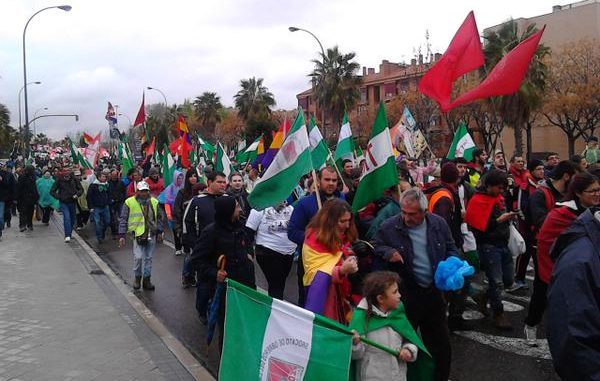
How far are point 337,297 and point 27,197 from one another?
1418 cm

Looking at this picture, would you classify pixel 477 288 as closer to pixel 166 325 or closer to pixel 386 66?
pixel 166 325

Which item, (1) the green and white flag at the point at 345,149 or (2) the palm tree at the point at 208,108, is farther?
(2) the palm tree at the point at 208,108

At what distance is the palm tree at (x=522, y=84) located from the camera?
1198 inches

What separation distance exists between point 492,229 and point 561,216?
1679 mm

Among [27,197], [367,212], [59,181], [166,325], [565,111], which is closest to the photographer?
[367,212]

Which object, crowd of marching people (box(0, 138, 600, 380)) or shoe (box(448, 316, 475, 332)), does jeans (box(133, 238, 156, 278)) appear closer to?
crowd of marching people (box(0, 138, 600, 380))

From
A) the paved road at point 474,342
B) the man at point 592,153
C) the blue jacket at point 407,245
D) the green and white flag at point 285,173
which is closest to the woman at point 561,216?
the paved road at point 474,342

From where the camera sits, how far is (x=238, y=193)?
8.60 metres

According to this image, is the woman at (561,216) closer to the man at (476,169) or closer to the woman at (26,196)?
the man at (476,169)

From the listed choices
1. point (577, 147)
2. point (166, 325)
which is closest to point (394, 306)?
point (166, 325)

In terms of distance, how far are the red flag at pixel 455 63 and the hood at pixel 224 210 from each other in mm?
3917

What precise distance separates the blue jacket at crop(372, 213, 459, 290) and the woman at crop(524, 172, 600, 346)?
0.81 metres

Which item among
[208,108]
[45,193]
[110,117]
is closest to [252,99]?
[208,108]

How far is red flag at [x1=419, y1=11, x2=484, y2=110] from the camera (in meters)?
7.96
